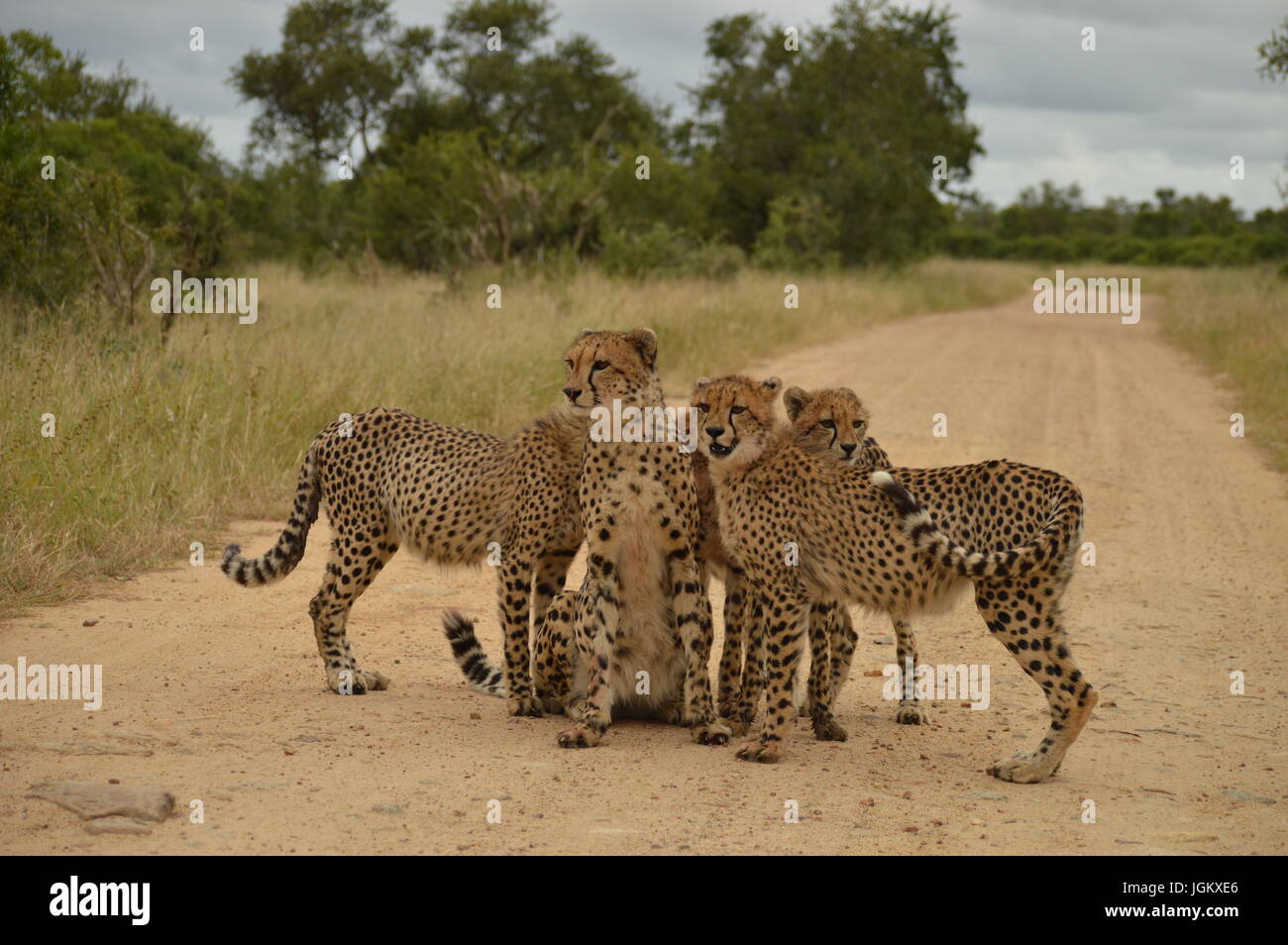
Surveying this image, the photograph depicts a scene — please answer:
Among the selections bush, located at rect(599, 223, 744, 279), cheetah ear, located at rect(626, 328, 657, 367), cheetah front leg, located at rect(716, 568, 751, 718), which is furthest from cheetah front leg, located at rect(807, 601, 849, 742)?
bush, located at rect(599, 223, 744, 279)

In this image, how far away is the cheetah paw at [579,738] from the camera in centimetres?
455

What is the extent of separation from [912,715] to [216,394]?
209 inches

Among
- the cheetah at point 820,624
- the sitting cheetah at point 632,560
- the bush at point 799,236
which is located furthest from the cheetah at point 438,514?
the bush at point 799,236

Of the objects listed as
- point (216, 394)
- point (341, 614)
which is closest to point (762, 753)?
point (341, 614)

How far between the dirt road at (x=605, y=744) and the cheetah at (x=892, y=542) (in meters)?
0.35

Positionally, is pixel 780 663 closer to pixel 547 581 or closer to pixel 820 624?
pixel 820 624

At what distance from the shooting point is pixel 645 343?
191 inches

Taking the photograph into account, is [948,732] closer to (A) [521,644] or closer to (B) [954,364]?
(A) [521,644]

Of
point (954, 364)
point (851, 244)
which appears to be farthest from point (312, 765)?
point (851, 244)

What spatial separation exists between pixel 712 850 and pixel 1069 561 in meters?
1.52

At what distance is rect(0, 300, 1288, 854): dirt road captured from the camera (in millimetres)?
3699

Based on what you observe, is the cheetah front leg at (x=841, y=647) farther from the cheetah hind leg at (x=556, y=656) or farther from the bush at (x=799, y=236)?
the bush at (x=799, y=236)

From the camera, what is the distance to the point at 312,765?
416 cm
